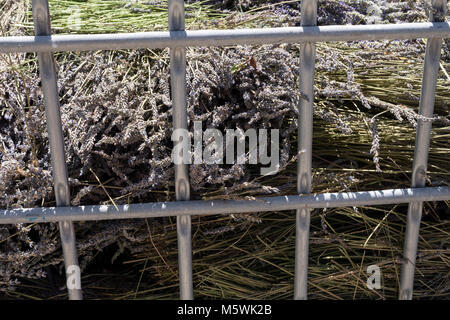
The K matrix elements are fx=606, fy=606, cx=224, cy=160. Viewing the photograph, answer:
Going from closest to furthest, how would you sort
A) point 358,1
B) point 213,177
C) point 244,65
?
point 213,177 → point 244,65 → point 358,1

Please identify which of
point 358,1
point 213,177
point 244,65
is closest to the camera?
point 213,177

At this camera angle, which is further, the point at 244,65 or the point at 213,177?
the point at 244,65

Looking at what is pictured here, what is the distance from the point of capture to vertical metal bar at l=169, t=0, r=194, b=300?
138 centimetres

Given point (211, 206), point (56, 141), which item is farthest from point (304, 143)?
point (56, 141)

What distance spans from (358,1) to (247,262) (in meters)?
0.97

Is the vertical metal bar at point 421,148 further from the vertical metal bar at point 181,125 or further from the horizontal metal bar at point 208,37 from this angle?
the vertical metal bar at point 181,125

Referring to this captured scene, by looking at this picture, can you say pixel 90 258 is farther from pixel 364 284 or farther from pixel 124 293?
pixel 364 284

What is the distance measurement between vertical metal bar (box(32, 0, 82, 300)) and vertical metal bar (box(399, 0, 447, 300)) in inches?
33.8

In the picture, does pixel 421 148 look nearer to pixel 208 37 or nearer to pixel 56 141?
pixel 208 37

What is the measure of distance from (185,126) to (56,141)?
30cm

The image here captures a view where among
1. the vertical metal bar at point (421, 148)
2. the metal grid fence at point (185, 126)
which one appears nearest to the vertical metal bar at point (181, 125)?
the metal grid fence at point (185, 126)

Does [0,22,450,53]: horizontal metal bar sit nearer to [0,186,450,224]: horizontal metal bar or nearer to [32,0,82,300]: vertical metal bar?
[32,0,82,300]: vertical metal bar
